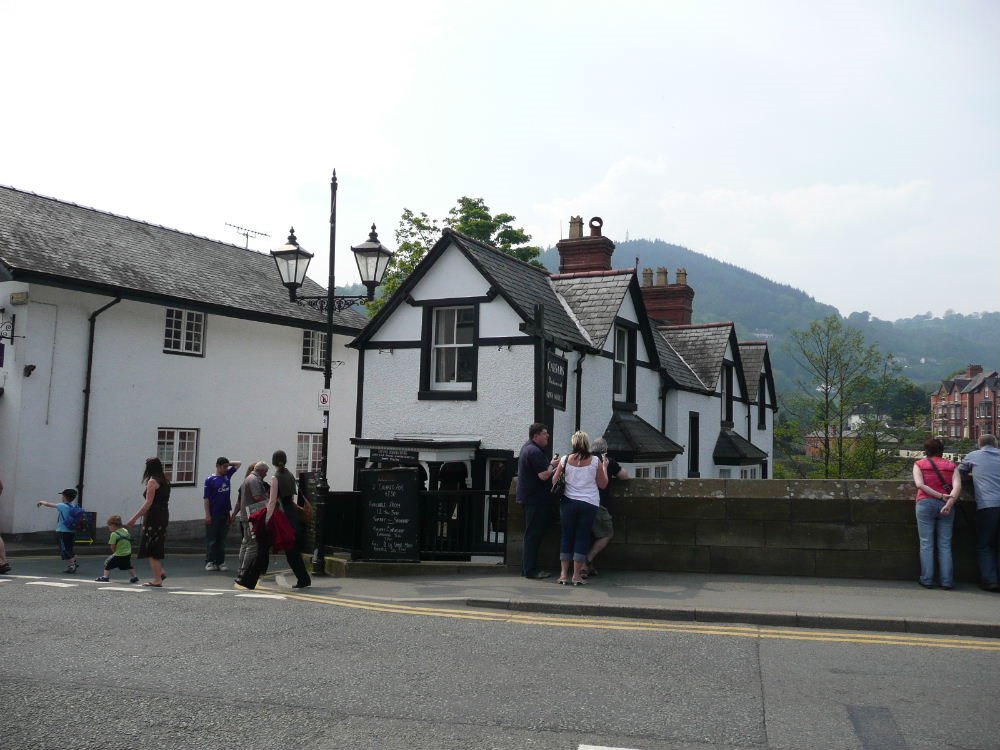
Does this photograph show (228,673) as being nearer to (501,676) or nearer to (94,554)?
(501,676)

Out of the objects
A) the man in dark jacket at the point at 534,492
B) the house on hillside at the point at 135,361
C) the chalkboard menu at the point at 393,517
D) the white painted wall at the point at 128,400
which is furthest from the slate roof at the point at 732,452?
the man in dark jacket at the point at 534,492

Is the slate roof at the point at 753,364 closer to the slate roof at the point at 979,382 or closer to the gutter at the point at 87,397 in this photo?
the gutter at the point at 87,397

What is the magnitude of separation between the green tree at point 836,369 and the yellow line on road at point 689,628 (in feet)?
80.8

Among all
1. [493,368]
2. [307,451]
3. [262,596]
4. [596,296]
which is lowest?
[262,596]

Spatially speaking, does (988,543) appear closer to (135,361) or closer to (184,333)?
(135,361)

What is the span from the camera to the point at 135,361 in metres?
20.8

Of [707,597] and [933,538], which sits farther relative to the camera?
[933,538]

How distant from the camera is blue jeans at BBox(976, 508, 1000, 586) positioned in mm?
9242

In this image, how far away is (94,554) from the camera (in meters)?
17.2

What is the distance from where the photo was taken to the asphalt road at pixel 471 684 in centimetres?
489

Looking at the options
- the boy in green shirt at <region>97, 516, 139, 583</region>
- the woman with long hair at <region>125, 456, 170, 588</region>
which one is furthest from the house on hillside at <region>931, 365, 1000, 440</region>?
the woman with long hair at <region>125, 456, 170, 588</region>

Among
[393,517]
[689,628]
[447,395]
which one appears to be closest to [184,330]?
[447,395]

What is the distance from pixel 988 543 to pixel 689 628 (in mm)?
3953

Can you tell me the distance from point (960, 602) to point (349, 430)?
22.0m
